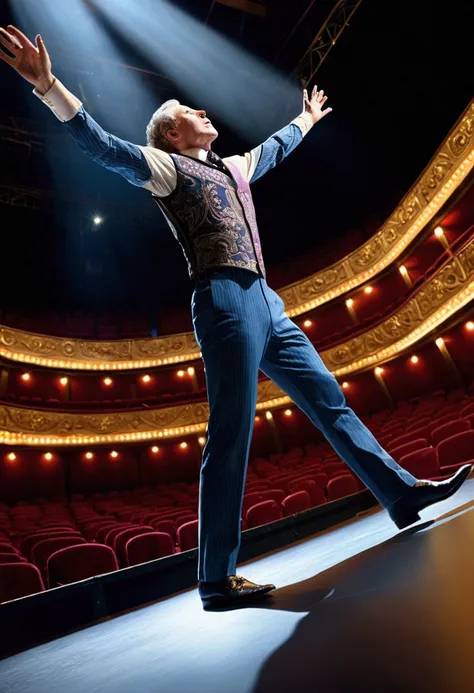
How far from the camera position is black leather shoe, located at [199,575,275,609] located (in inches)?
34.4

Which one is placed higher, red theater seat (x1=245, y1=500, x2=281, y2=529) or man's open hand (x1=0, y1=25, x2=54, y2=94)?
man's open hand (x1=0, y1=25, x2=54, y2=94)

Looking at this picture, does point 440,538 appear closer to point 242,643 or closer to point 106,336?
point 242,643

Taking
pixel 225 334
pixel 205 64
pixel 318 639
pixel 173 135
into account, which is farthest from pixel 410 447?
pixel 205 64

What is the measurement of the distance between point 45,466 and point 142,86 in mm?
8656

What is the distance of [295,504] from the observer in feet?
10.8

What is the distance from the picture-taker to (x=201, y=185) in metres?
1.19

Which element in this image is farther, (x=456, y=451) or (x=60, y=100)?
(x=456, y=451)

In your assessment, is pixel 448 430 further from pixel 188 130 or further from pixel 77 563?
pixel 188 130

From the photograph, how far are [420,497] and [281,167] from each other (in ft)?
40.3

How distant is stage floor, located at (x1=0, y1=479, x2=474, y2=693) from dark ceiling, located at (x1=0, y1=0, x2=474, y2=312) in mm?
9989

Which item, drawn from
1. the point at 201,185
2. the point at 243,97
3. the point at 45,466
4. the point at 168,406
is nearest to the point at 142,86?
the point at 243,97

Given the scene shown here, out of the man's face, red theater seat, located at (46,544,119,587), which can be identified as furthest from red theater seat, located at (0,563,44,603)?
the man's face

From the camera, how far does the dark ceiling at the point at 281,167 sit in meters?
8.64

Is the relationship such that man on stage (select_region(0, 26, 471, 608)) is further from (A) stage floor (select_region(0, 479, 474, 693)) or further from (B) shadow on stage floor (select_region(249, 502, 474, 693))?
(B) shadow on stage floor (select_region(249, 502, 474, 693))
